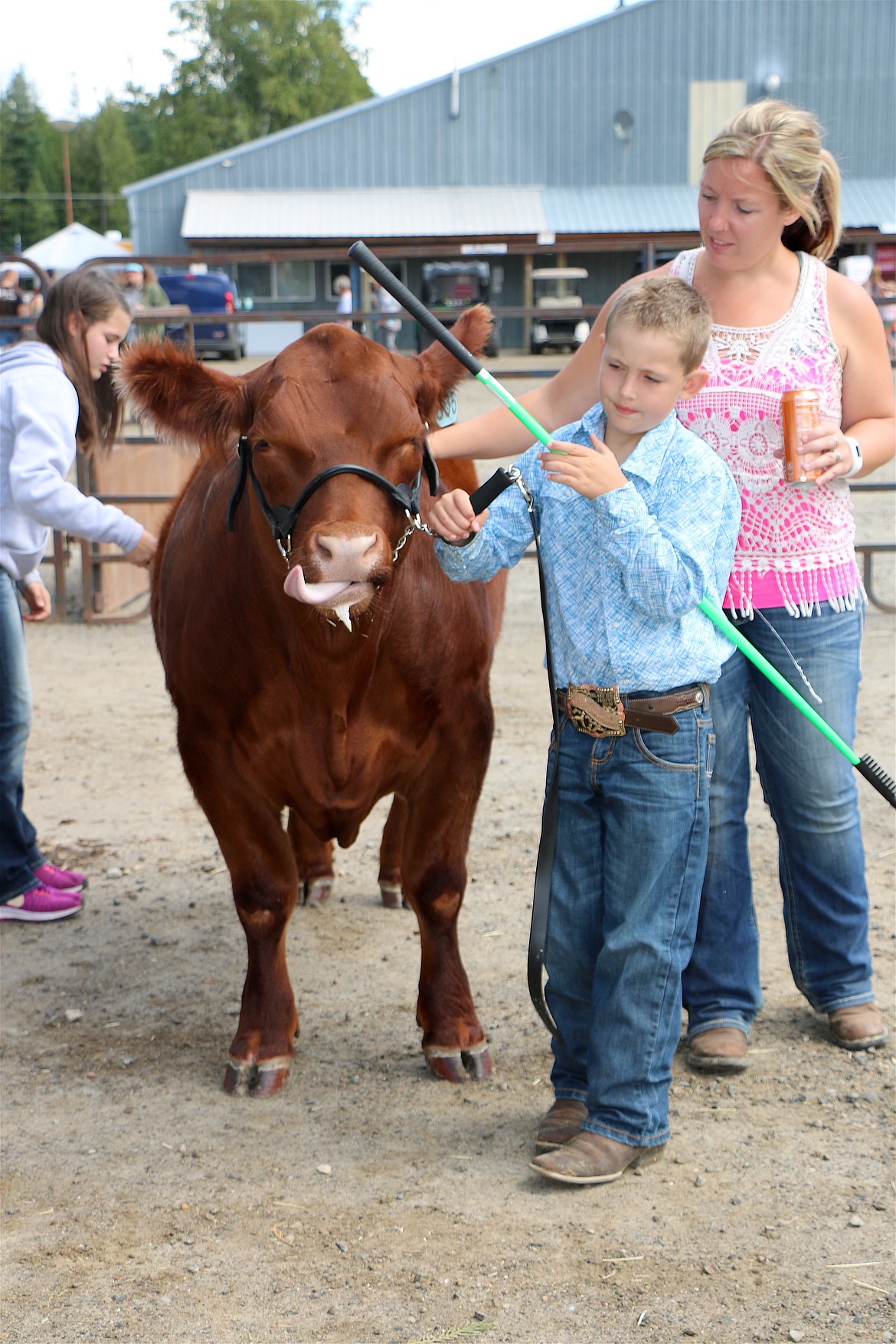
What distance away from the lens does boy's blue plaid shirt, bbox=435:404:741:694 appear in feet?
8.16

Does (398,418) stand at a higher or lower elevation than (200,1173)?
higher

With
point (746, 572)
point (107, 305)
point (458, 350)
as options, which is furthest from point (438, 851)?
point (107, 305)

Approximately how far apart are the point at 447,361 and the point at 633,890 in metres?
1.24

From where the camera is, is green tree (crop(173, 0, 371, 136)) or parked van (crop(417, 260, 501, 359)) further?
green tree (crop(173, 0, 371, 136))

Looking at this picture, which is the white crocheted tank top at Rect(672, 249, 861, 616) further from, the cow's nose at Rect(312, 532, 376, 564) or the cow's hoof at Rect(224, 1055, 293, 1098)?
the cow's hoof at Rect(224, 1055, 293, 1098)

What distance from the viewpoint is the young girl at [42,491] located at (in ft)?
12.7

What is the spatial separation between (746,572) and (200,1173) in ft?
5.75

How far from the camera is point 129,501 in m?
8.30

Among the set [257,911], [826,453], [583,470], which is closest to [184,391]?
[583,470]

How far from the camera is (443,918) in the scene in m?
3.33

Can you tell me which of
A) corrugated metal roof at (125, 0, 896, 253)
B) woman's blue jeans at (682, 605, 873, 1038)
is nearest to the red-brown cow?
woman's blue jeans at (682, 605, 873, 1038)

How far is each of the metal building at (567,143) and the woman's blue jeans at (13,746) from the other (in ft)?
94.1

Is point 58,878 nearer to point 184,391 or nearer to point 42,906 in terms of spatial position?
point 42,906

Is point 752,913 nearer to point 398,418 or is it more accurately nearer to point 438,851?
point 438,851
